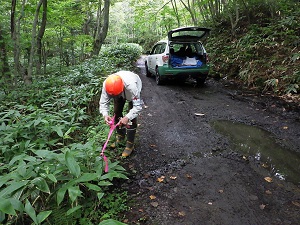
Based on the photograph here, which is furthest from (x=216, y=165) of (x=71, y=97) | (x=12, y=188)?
(x=71, y=97)

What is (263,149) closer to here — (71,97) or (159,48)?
(71,97)

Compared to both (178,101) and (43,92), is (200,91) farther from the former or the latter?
(43,92)

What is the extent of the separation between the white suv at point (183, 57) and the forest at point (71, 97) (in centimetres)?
171

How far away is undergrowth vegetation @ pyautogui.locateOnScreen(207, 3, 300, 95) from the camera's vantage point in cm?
755

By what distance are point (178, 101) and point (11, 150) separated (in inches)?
196

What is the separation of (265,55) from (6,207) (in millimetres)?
9524

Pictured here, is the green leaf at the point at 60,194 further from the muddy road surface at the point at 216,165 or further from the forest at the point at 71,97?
the muddy road surface at the point at 216,165

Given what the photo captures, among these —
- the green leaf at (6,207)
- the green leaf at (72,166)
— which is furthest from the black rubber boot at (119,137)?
the green leaf at (6,207)

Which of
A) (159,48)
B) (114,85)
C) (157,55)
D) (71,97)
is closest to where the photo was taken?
(114,85)

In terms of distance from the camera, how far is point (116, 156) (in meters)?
4.19

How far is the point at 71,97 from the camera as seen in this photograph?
5844 millimetres

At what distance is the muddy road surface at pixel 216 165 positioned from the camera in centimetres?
284

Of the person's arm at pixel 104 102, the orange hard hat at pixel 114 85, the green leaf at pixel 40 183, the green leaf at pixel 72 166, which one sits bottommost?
the green leaf at pixel 40 183

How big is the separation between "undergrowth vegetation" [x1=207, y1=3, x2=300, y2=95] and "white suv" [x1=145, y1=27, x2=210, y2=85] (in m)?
1.68
